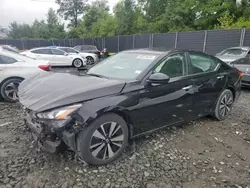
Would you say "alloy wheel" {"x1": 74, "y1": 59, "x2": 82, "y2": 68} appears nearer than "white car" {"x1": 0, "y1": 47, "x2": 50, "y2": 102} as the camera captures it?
No

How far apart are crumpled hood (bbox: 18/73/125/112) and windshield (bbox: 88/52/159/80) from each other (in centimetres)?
28

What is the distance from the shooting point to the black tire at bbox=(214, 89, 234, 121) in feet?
13.9

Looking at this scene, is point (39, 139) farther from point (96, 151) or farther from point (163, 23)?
point (163, 23)

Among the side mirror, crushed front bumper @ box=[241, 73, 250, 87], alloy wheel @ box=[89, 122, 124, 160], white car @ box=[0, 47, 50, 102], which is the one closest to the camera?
alloy wheel @ box=[89, 122, 124, 160]

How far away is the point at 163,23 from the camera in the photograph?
24.2 metres

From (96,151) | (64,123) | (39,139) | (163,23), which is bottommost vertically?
(96,151)

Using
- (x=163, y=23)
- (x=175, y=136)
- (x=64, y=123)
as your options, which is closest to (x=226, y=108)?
(x=175, y=136)

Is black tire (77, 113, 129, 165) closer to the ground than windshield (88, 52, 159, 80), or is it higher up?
closer to the ground

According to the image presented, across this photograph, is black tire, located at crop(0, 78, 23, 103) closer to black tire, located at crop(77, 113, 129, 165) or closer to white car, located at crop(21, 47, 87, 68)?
black tire, located at crop(77, 113, 129, 165)

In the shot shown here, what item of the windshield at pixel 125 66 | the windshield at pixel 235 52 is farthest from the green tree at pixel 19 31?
the windshield at pixel 125 66

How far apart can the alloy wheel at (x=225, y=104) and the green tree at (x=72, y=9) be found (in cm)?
4844

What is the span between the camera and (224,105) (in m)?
4.34

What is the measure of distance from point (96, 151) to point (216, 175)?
4.95 ft

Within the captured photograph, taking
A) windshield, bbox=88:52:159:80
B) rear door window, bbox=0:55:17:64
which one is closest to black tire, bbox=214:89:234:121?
windshield, bbox=88:52:159:80
